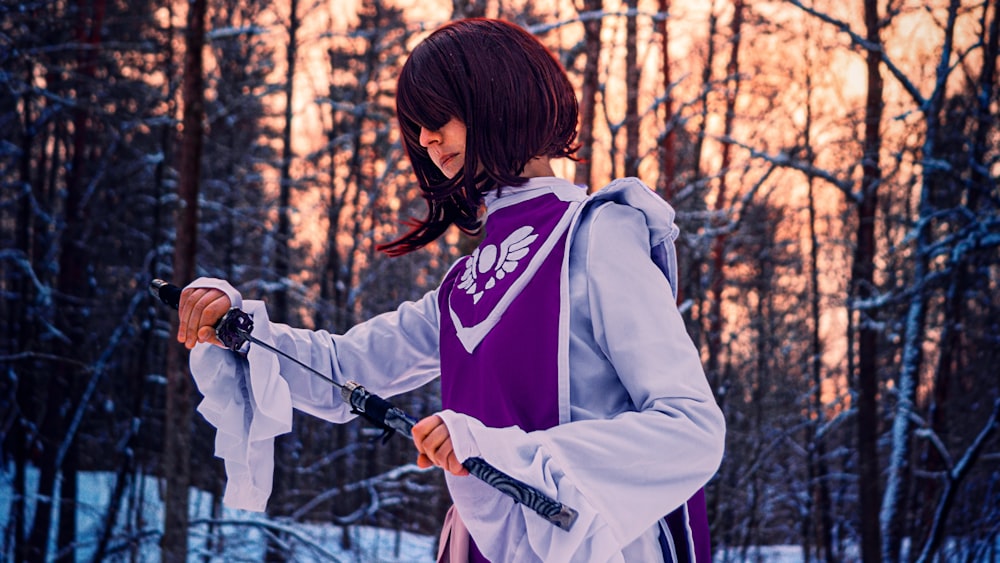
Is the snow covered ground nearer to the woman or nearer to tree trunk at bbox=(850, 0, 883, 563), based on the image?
tree trunk at bbox=(850, 0, 883, 563)

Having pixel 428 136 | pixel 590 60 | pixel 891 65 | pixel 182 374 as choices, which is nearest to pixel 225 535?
pixel 182 374

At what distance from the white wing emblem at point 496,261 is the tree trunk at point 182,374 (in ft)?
12.4

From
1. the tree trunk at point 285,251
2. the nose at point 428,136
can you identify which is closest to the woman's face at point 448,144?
the nose at point 428,136

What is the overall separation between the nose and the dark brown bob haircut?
0.04 ft

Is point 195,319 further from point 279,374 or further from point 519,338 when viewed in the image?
point 519,338

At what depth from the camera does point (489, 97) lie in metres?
1.55

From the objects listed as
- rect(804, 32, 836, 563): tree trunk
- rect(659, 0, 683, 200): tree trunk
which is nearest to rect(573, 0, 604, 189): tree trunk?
rect(659, 0, 683, 200): tree trunk

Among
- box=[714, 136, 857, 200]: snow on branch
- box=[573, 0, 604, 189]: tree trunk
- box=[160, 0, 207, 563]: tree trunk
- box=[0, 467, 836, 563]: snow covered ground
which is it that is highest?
box=[573, 0, 604, 189]: tree trunk

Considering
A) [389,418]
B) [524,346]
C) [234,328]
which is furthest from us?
[234,328]

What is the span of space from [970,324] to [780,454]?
5.07 m

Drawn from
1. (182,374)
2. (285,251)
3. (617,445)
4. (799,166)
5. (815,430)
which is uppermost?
(799,166)

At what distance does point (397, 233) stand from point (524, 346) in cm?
1071

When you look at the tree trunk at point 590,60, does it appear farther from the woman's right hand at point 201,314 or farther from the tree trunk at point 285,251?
the woman's right hand at point 201,314

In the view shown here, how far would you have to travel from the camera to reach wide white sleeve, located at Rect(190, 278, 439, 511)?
1.56m
